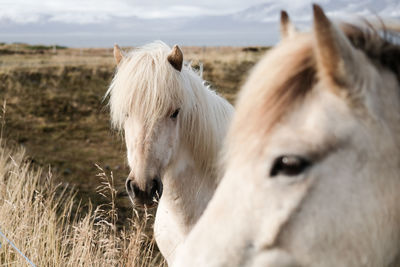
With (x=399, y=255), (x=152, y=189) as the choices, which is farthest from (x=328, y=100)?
(x=152, y=189)

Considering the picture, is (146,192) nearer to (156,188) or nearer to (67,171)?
(156,188)

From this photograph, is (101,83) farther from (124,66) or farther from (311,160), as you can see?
(311,160)

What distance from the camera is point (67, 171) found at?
8.27 meters

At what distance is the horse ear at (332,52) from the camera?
40.8 inches

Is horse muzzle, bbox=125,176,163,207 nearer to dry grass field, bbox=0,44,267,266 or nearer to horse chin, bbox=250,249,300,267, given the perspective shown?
dry grass field, bbox=0,44,267,266

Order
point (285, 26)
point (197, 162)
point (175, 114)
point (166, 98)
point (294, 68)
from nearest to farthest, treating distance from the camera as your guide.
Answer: point (294, 68) → point (285, 26) → point (166, 98) → point (175, 114) → point (197, 162)

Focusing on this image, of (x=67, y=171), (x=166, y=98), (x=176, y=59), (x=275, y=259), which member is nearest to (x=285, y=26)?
(x=275, y=259)

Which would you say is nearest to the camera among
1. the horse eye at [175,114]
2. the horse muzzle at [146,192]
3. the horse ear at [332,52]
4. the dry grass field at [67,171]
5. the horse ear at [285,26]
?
the horse ear at [332,52]

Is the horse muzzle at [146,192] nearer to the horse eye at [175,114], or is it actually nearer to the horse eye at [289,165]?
the horse eye at [175,114]

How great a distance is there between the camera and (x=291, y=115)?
116cm

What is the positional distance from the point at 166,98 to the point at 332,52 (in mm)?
1898

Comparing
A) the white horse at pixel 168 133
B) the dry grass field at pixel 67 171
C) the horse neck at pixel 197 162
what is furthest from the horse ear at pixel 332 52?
the horse neck at pixel 197 162

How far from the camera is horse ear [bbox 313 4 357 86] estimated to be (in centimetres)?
104

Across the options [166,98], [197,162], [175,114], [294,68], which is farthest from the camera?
[197,162]
